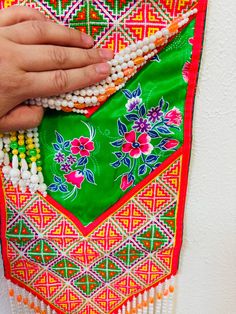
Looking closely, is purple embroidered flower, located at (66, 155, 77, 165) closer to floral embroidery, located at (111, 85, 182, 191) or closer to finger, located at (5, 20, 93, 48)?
floral embroidery, located at (111, 85, 182, 191)

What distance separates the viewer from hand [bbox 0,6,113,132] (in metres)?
0.49

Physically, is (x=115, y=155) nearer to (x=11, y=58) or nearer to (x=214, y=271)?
(x=11, y=58)

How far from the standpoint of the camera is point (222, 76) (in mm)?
573

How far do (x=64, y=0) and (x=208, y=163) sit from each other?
34 cm

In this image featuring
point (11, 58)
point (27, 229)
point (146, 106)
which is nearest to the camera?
point (11, 58)

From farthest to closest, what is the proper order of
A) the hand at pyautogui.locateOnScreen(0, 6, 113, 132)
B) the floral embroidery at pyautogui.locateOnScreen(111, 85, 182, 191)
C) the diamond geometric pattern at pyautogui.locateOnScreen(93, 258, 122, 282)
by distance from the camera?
the diamond geometric pattern at pyautogui.locateOnScreen(93, 258, 122, 282), the floral embroidery at pyautogui.locateOnScreen(111, 85, 182, 191), the hand at pyautogui.locateOnScreen(0, 6, 113, 132)

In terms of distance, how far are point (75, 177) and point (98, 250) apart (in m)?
0.16

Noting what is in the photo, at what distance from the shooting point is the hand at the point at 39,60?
0.49 meters

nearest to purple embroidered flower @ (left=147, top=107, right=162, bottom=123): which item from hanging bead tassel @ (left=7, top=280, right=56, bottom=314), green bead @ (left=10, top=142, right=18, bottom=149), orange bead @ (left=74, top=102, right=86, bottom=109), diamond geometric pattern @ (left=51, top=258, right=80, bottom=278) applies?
orange bead @ (left=74, top=102, right=86, bottom=109)

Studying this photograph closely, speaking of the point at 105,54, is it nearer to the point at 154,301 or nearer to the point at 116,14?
the point at 116,14

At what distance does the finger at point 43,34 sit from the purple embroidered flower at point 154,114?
0.49 feet

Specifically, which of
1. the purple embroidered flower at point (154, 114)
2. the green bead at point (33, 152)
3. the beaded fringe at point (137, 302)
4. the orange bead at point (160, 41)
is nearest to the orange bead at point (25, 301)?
the beaded fringe at point (137, 302)

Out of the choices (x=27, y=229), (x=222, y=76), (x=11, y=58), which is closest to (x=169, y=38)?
(x=222, y=76)

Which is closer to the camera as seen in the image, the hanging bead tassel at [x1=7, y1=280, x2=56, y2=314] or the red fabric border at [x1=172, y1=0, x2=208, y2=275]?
the red fabric border at [x1=172, y1=0, x2=208, y2=275]
